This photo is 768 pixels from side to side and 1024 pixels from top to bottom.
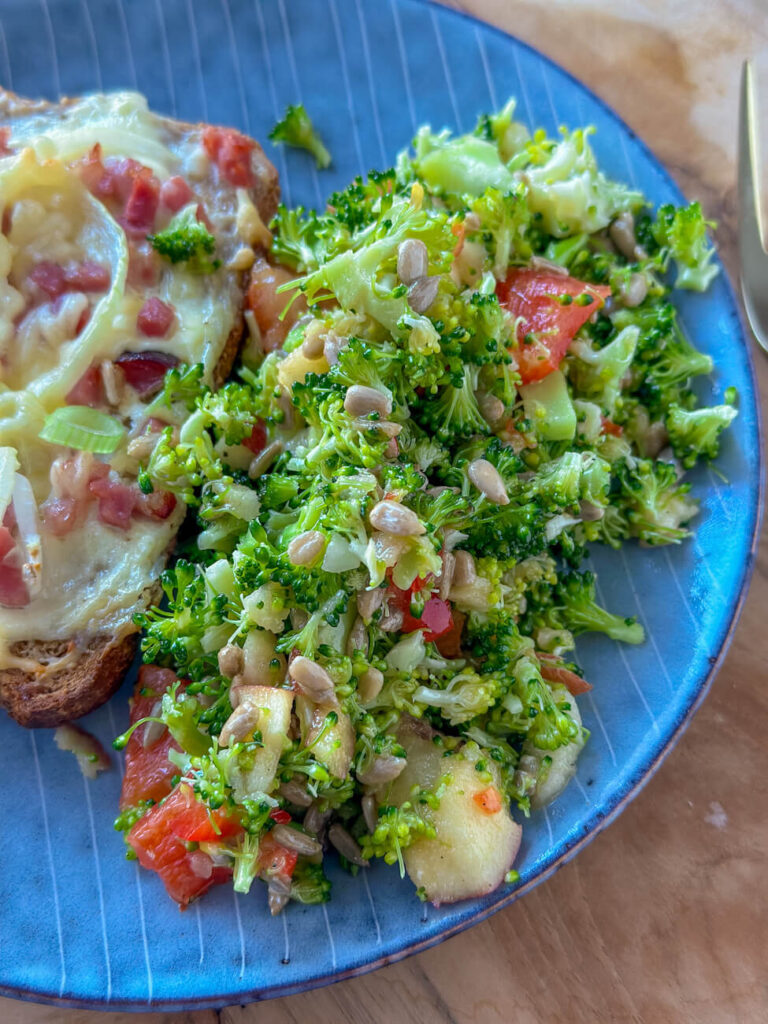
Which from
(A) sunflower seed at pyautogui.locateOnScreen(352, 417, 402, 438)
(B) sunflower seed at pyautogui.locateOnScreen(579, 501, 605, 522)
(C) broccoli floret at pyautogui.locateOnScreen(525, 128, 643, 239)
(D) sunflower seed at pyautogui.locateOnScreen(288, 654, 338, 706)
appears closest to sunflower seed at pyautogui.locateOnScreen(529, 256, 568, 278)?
(C) broccoli floret at pyautogui.locateOnScreen(525, 128, 643, 239)

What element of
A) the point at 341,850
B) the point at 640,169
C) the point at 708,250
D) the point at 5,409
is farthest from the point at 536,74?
the point at 341,850

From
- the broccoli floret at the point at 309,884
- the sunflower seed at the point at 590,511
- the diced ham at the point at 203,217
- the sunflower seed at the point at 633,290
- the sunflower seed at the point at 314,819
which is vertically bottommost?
the broccoli floret at the point at 309,884

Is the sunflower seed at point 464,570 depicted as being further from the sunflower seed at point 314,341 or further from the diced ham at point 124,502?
the diced ham at point 124,502

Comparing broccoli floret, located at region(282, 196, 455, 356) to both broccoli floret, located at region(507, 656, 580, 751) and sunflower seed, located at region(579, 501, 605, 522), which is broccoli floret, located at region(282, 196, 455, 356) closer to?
sunflower seed, located at region(579, 501, 605, 522)

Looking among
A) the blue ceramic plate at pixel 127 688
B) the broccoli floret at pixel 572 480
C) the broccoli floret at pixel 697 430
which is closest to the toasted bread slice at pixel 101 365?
the blue ceramic plate at pixel 127 688

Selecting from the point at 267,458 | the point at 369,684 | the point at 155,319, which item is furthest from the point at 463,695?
the point at 155,319

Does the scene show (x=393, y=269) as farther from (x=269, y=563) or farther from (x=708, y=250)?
(x=708, y=250)
